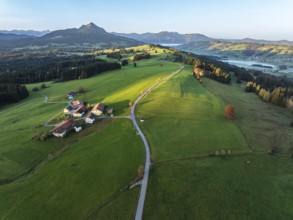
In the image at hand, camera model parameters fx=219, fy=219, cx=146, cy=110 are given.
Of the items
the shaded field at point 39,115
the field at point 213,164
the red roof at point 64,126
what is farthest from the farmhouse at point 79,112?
the field at point 213,164

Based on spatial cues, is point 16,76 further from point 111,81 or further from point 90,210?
point 90,210

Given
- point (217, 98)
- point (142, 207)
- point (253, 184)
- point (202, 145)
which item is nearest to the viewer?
point (142, 207)

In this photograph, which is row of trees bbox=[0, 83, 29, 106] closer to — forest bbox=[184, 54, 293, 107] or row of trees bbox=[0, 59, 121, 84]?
row of trees bbox=[0, 59, 121, 84]

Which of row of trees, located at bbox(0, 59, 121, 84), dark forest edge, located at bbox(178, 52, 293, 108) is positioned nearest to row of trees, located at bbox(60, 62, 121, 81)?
row of trees, located at bbox(0, 59, 121, 84)

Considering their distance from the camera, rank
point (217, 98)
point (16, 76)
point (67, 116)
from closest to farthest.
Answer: point (67, 116)
point (217, 98)
point (16, 76)

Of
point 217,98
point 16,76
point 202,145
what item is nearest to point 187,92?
point 217,98

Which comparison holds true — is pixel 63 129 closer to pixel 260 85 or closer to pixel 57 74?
pixel 57 74

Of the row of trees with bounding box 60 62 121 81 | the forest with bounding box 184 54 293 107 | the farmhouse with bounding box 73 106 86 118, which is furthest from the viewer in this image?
the row of trees with bounding box 60 62 121 81
